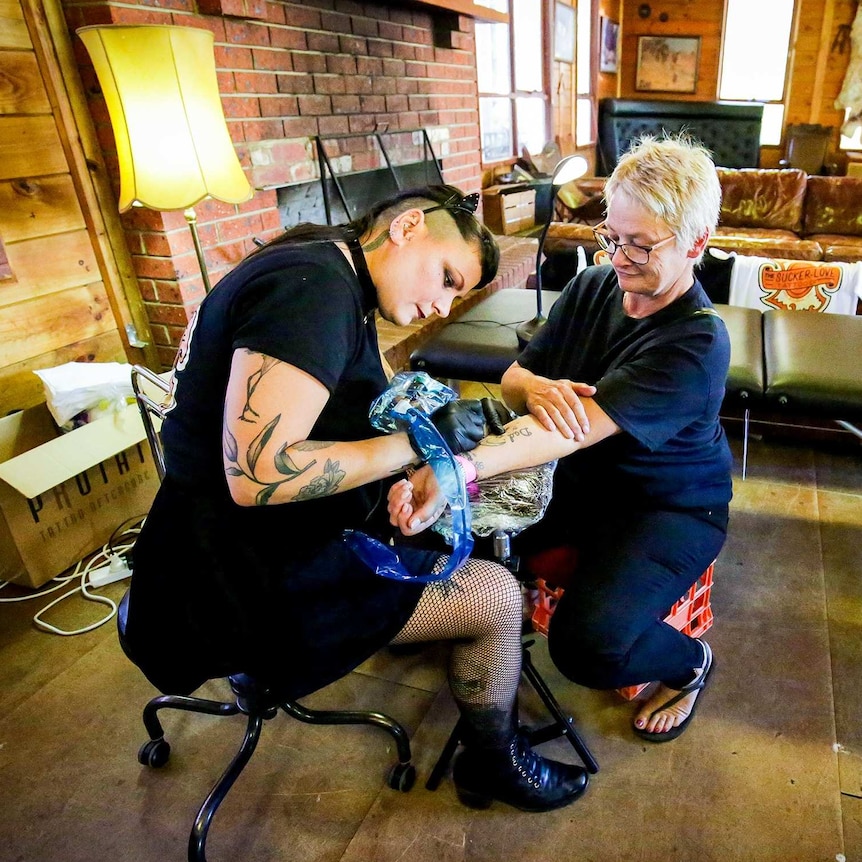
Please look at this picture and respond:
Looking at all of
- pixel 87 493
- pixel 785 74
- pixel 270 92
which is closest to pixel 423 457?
pixel 87 493

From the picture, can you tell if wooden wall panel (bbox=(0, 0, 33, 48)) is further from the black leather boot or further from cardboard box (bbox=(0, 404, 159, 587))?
the black leather boot

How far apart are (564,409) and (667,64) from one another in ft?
25.4

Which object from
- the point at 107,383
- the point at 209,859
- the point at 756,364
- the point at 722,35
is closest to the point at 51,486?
the point at 107,383

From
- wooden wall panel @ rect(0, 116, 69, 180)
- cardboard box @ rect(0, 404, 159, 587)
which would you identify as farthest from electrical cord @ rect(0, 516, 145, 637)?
wooden wall panel @ rect(0, 116, 69, 180)

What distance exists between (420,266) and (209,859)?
3.63 ft

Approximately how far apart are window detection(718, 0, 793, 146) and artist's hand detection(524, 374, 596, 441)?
706 cm

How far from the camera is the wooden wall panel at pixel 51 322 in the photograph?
188cm

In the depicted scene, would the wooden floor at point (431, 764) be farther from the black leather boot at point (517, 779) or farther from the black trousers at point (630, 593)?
the black trousers at point (630, 593)

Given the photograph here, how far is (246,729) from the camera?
4.26 feet

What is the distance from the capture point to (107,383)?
1857mm

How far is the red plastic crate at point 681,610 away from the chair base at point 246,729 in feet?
1.30

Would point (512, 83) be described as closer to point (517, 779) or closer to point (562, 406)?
point (562, 406)

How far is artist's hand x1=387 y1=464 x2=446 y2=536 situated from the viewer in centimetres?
96

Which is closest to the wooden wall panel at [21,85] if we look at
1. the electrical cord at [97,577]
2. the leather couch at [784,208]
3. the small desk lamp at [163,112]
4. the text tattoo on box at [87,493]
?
the small desk lamp at [163,112]
